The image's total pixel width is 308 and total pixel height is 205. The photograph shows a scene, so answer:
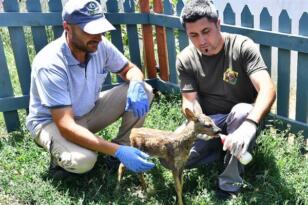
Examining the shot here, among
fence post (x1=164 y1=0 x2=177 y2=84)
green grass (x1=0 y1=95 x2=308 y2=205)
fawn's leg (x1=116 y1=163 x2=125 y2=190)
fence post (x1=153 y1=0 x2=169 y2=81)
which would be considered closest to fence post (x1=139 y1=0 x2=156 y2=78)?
fence post (x1=153 y1=0 x2=169 y2=81)

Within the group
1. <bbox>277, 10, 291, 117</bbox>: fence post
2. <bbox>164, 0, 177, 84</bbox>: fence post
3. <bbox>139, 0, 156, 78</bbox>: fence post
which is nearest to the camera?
<bbox>277, 10, 291, 117</bbox>: fence post

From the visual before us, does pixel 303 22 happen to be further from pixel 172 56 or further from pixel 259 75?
pixel 172 56

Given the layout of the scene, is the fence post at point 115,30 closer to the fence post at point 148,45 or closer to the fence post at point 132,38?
the fence post at point 132,38

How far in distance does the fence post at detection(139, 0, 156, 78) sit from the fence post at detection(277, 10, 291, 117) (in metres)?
1.97

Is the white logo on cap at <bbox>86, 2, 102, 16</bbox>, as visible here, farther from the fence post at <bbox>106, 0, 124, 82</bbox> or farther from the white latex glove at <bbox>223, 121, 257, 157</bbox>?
the fence post at <bbox>106, 0, 124, 82</bbox>

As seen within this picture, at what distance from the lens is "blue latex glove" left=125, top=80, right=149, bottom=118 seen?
3940 millimetres

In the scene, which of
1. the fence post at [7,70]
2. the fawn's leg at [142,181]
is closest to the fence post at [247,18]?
the fawn's leg at [142,181]

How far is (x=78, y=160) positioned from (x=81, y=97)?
628mm

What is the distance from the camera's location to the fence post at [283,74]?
4152 millimetres

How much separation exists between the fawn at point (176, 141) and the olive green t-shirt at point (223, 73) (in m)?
0.57

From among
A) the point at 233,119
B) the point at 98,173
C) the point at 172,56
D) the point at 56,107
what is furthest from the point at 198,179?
the point at 172,56

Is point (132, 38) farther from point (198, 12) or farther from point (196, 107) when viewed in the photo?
point (198, 12)

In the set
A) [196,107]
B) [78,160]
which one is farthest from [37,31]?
[196,107]

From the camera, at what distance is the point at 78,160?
12.5 feet
